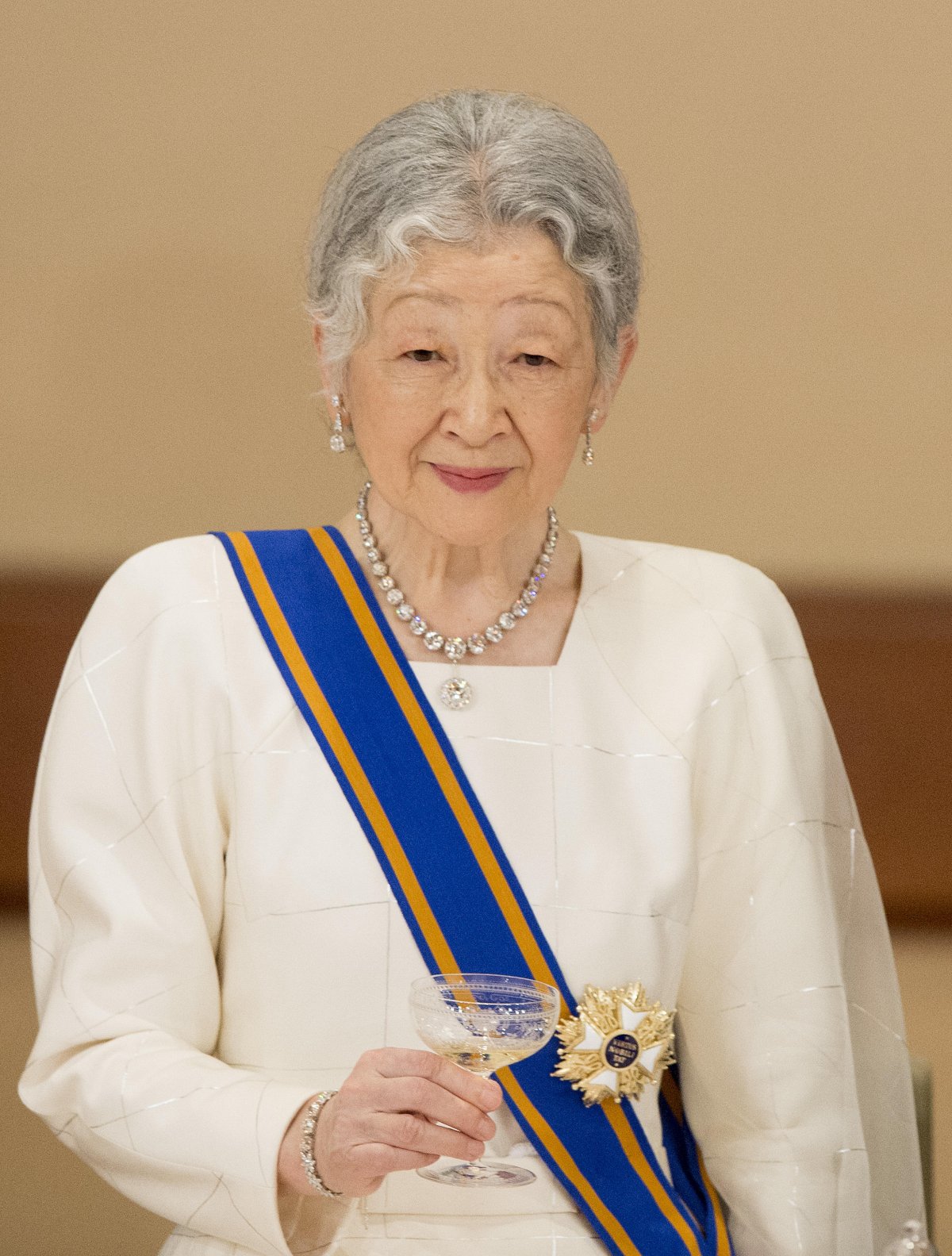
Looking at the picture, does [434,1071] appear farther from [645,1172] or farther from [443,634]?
[443,634]

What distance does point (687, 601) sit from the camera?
73.3 inches

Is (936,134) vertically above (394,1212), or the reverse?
(936,134)

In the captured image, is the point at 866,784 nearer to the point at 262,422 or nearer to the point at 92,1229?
the point at 262,422

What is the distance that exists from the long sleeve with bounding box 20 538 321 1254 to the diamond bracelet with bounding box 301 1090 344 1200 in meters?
0.02

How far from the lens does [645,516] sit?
2.76 m

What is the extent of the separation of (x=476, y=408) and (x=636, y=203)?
122 cm

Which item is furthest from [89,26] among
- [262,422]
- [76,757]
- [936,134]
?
[76,757]

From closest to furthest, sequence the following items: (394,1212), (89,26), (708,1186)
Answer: (394,1212)
(708,1186)
(89,26)

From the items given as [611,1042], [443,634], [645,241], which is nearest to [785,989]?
[611,1042]

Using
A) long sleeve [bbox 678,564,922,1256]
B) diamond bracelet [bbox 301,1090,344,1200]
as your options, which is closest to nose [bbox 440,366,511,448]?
long sleeve [bbox 678,564,922,1256]

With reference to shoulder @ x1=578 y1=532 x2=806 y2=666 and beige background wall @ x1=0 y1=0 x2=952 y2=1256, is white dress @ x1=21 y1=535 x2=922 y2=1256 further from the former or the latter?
beige background wall @ x1=0 y1=0 x2=952 y2=1256

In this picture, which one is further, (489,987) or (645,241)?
(645,241)

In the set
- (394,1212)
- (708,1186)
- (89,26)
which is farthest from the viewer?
(89,26)

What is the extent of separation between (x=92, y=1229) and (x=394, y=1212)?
1.26 metres
